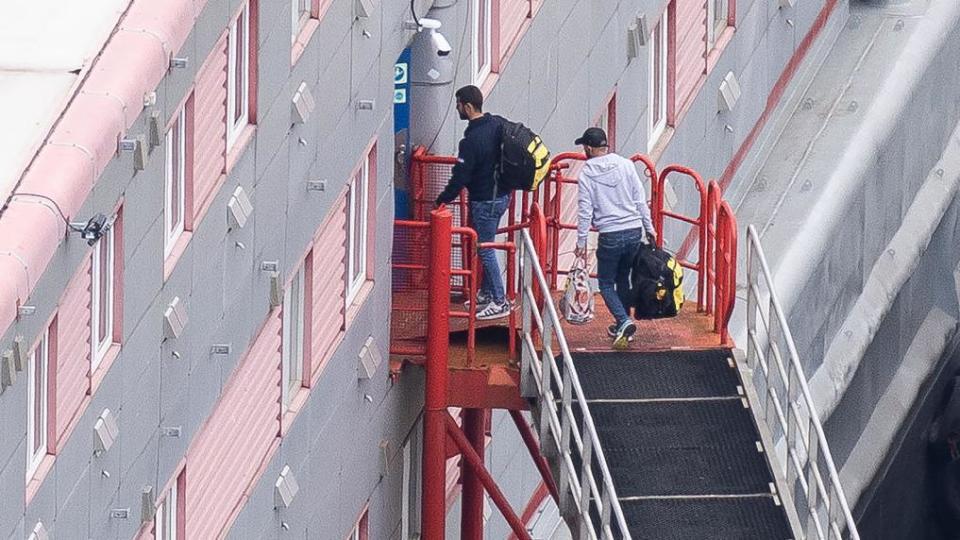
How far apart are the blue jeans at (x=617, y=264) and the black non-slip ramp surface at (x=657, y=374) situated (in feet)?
0.99

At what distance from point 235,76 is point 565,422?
3150 millimetres

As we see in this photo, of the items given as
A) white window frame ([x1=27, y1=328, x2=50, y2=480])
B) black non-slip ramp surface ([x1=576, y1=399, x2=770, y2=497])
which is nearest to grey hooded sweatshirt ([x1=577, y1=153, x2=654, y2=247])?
black non-slip ramp surface ([x1=576, y1=399, x2=770, y2=497])

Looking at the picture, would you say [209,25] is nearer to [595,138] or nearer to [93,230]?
[93,230]

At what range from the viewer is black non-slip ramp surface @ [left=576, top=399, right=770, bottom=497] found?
21.9 meters

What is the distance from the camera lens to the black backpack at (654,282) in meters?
22.7

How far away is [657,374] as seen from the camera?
22.7 metres

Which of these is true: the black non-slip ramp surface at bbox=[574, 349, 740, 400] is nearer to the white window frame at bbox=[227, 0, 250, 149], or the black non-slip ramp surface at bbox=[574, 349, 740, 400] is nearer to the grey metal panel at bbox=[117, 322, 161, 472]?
the white window frame at bbox=[227, 0, 250, 149]

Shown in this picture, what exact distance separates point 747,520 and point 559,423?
1383 mm

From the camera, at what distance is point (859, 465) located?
31.0m

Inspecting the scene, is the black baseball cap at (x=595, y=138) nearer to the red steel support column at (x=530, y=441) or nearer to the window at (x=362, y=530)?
the red steel support column at (x=530, y=441)

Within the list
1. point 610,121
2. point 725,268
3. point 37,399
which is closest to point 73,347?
point 37,399

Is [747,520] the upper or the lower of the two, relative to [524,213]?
lower

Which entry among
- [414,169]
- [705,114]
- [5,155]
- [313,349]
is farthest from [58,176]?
[705,114]

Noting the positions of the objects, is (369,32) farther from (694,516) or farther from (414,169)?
(694,516)
